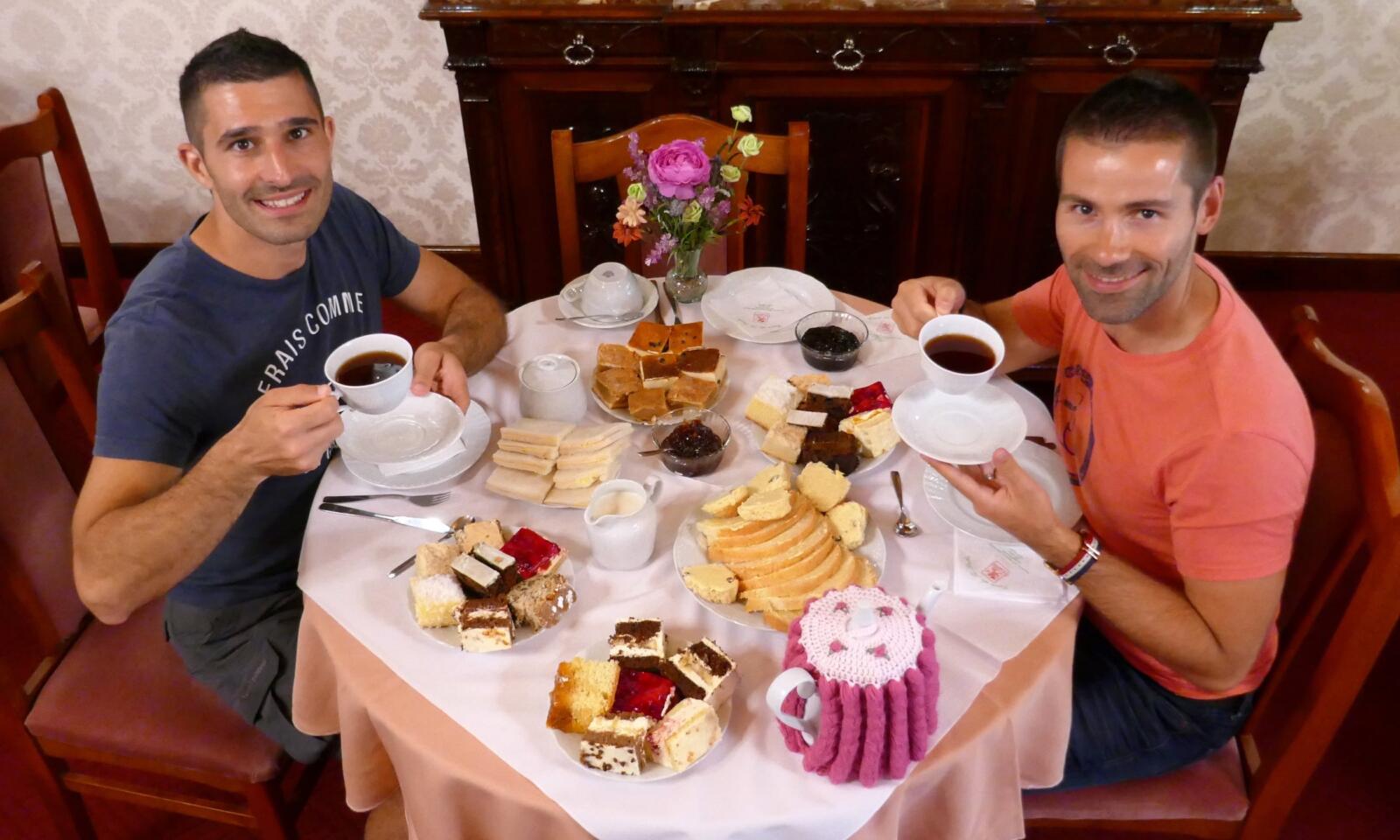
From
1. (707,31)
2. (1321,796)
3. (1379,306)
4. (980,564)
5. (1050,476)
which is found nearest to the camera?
(980,564)

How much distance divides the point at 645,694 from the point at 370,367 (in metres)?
0.69

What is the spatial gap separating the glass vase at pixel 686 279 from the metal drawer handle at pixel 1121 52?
62.8 inches

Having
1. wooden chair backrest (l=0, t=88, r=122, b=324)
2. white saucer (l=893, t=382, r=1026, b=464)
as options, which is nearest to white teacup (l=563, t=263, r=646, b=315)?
white saucer (l=893, t=382, r=1026, b=464)

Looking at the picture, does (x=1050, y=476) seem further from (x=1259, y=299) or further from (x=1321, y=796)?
(x=1259, y=299)

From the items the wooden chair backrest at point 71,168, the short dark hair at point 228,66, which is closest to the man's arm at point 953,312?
the short dark hair at point 228,66

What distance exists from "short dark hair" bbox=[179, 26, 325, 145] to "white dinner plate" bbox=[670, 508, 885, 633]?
1056 mm

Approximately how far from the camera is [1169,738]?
158cm

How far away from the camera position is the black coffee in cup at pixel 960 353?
1626 millimetres

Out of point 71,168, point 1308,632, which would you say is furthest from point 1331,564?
point 71,168

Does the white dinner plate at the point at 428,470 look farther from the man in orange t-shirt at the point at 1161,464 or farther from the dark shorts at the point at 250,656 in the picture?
the man in orange t-shirt at the point at 1161,464

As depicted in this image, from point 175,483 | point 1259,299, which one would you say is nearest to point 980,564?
point 175,483

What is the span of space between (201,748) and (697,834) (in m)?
1.00

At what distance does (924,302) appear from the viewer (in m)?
1.90

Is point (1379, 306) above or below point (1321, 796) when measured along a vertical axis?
above
